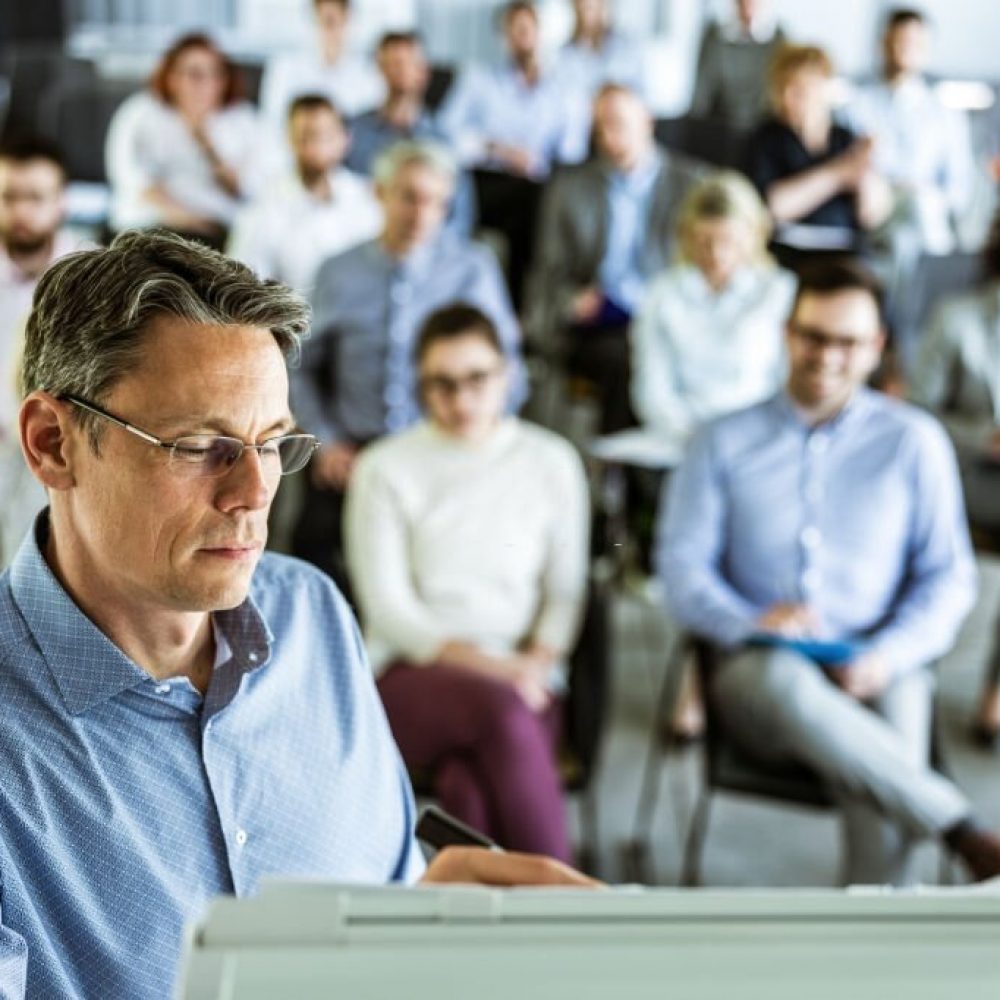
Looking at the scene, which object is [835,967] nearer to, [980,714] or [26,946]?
[26,946]

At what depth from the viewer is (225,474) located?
101 cm

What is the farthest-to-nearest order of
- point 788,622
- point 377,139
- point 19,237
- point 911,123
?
point 911,123 < point 377,139 < point 19,237 < point 788,622

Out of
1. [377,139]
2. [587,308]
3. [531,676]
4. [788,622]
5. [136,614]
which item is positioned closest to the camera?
[136,614]

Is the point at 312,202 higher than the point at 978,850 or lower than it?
higher

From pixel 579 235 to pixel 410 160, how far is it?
3.86ft

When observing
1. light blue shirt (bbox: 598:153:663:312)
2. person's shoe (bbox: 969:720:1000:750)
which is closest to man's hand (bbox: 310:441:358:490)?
person's shoe (bbox: 969:720:1000:750)

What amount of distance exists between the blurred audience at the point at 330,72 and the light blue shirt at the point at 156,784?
4744mm

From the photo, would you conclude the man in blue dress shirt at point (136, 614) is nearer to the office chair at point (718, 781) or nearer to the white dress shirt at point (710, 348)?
the office chair at point (718, 781)

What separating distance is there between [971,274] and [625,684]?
165 centimetres

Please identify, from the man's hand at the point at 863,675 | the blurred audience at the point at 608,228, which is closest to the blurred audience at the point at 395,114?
the blurred audience at the point at 608,228

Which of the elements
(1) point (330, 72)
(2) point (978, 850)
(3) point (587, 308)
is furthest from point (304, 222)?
(2) point (978, 850)

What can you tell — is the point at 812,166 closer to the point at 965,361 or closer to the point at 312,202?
the point at 965,361

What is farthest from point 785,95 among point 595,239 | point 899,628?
point 899,628

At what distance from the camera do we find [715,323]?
3828 millimetres
